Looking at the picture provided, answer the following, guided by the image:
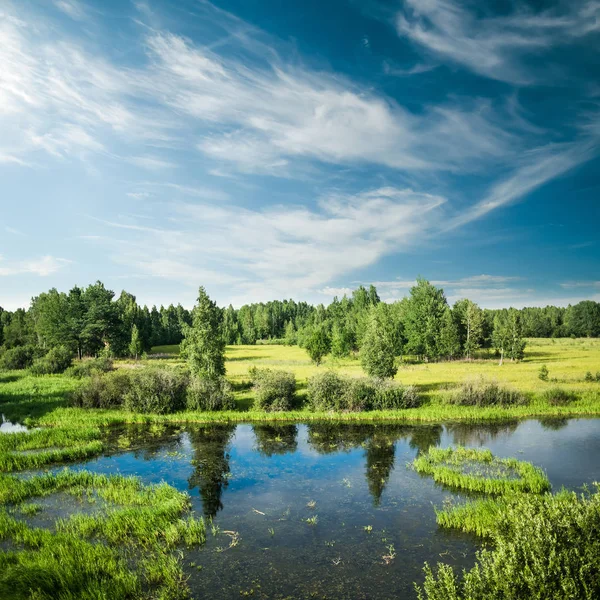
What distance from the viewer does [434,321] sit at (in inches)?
3307

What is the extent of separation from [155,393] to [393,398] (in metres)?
23.4

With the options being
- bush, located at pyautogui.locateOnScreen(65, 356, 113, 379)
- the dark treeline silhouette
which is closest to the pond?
bush, located at pyautogui.locateOnScreen(65, 356, 113, 379)

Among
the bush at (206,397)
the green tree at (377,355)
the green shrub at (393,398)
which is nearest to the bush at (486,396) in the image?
the green shrub at (393,398)

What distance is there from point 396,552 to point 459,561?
222 centimetres

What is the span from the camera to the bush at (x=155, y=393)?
40.7 metres

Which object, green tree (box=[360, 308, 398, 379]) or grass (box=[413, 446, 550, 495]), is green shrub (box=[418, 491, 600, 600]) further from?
green tree (box=[360, 308, 398, 379])

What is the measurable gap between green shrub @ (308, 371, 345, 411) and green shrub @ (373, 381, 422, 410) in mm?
3552

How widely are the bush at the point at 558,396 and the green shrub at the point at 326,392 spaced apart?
19.9 meters

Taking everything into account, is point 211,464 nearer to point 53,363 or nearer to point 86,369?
point 86,369

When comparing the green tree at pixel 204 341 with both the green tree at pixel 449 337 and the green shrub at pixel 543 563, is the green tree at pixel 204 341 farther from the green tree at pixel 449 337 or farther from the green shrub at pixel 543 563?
the green tree at pixel 449 337

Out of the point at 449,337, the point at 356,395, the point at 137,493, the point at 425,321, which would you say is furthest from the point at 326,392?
the point at 425,321

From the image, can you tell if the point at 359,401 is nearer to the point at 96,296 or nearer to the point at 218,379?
the point at 218,379

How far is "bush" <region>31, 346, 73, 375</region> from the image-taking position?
6738cm

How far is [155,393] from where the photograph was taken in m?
41.0
